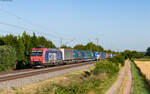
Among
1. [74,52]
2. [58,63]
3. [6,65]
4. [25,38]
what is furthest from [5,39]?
[74,52]

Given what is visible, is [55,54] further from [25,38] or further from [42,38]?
[42,38]

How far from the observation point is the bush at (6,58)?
27.4 meters

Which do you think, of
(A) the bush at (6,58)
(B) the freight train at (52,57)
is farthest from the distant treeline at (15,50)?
(B) the freight train at (52,57)

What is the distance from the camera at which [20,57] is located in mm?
33000

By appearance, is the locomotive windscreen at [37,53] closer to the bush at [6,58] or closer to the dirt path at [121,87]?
the bush at [6,58]

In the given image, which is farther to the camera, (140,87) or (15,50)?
(15,50)

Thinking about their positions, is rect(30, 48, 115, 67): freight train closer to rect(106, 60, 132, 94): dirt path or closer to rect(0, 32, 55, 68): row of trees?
rect(0, 32, 55, 68): row of trees

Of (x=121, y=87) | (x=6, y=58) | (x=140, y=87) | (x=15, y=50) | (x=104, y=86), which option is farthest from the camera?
(x=15, y=50)

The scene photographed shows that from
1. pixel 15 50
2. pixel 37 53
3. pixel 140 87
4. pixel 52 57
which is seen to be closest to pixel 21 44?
pixel 15 50

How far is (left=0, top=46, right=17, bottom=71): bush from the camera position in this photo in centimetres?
2736

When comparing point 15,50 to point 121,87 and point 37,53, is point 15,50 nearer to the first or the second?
point 37,53

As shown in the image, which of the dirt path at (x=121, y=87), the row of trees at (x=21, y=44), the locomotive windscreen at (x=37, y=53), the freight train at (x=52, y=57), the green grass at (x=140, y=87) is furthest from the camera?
the row of trees at (x=21, y=44)

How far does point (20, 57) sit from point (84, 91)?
23.6m

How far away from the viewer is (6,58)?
91.8 feet
